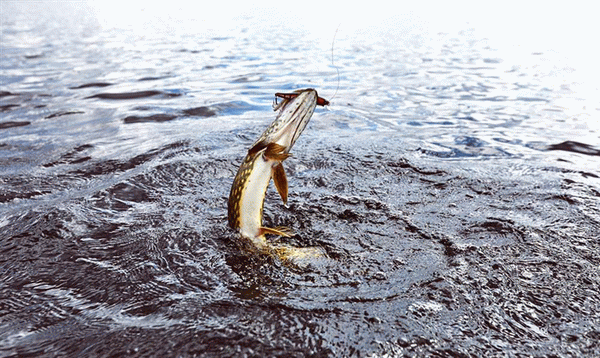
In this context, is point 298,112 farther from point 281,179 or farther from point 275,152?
point 281,179

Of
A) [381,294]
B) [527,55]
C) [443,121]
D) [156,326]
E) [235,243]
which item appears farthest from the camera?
[527,55]

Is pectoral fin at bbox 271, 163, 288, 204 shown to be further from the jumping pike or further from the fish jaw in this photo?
the fish jaw

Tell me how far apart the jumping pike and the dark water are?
28cm

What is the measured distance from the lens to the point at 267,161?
9.65 feet

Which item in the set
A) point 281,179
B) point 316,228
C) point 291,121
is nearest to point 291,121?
point 291,121

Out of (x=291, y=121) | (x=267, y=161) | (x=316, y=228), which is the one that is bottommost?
(x=316, y=228)

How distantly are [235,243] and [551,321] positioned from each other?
1.79 meters

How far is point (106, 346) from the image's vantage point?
239 cm

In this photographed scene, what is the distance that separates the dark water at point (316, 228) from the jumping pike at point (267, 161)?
28 cm

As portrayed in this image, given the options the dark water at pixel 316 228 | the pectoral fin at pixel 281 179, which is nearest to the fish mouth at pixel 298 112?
the pectoral fin at pixel 281 179

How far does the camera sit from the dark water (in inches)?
98.5

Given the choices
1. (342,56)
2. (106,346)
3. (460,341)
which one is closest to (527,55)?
(342,56)

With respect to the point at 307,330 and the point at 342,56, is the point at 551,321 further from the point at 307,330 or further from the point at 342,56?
the point at 342,56

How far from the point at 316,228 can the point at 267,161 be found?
891 millimetres
